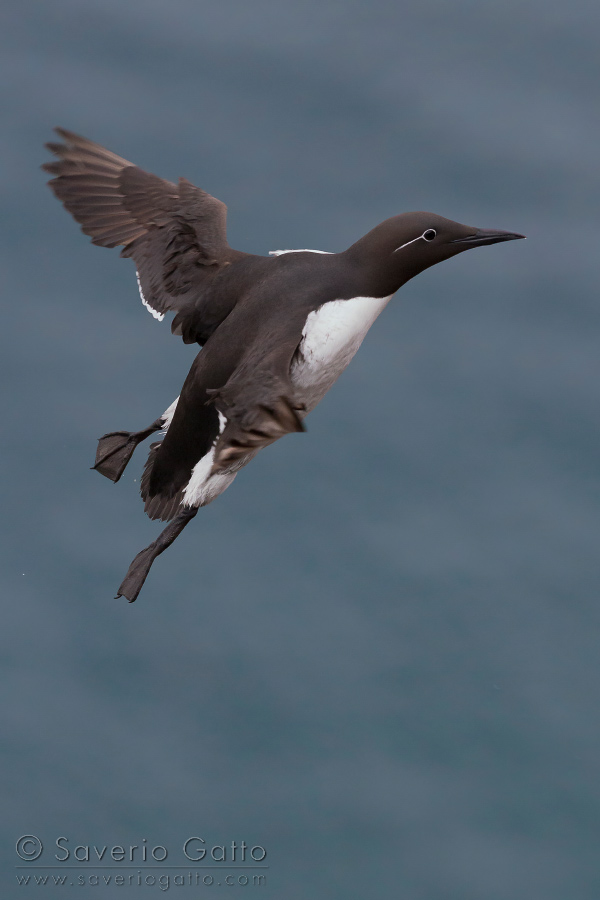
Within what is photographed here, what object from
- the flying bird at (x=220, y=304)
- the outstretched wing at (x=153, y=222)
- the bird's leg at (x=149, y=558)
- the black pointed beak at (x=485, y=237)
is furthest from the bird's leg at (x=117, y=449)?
the black pointed beak at (x=485, y=237)

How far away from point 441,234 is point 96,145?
1.73m

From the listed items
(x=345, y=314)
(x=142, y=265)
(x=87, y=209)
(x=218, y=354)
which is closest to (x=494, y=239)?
(x=345, y=314)

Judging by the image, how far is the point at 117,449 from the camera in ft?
19.1

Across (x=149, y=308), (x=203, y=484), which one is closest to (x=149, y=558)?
(x=203, y=484)

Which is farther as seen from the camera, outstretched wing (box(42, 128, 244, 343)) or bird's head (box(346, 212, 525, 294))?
outstretched wing (box(42, 128, 244, 343))

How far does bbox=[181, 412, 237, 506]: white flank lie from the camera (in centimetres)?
526

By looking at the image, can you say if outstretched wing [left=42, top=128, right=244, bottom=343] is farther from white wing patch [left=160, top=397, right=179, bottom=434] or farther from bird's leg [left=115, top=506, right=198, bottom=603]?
bird's leg [left=115, top=506, right=198, bottom=603]

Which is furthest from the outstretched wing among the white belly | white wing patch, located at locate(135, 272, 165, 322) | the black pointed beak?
the black pointed beak

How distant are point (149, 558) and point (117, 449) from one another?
0.50m

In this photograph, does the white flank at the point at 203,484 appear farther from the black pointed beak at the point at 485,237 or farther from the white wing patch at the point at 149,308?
the black pointed beak at the point at 485,237

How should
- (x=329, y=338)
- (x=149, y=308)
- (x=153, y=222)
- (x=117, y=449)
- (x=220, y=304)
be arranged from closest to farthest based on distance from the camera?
(x=329, y=338), (x=220, y=304), (x=149, y=308), (x=153, y=222), (x=117, y=449)

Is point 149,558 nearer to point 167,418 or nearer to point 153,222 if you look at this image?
point 167,418

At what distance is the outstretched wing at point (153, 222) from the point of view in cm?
532

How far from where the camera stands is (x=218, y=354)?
4.94m
